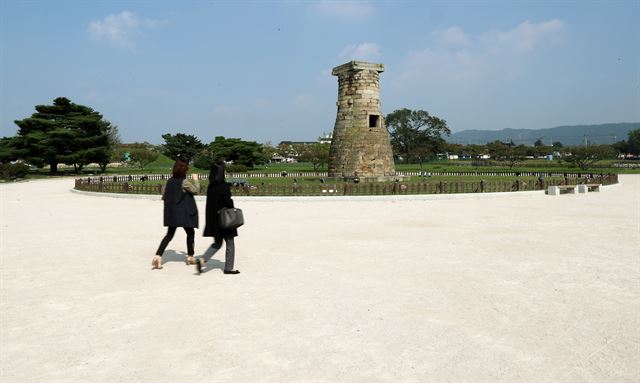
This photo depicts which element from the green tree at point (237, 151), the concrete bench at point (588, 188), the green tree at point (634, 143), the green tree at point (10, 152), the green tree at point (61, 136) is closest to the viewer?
the concrete bench at point (588, 188)

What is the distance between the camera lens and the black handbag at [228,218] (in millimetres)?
6926

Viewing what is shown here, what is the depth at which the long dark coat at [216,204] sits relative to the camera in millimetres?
7078

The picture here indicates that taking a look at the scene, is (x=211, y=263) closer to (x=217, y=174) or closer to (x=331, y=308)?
(x=217, y=174)

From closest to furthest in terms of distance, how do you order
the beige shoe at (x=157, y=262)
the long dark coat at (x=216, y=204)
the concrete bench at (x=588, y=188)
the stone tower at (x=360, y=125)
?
the long dark coat at (x=216, y=204), the beige shoe at (x=157, y=262), the concrete bench at (x=588, y=188), the stone tower at (x=360, y=125)

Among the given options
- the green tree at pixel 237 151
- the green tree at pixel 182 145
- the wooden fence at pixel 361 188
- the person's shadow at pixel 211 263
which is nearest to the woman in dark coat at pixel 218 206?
the person's shadow at pixel 211 263

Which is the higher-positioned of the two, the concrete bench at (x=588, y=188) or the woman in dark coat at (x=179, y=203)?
the woman in dark coat at (x=179, y=203)

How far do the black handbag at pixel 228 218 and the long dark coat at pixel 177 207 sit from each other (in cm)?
78

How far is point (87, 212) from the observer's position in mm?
16578

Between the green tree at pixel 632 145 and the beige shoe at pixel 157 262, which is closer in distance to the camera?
the beige shoe at pixel 157 262

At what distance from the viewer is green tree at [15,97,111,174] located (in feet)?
157

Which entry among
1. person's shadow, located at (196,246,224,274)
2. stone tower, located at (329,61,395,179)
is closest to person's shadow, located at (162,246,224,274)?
person's shadow, located at (196,246,224,274)

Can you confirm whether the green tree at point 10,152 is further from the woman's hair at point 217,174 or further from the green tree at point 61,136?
the woman's hair at point 217,174

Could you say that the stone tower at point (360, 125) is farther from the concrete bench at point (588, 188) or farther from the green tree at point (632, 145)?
the green tree at point (632, 145)

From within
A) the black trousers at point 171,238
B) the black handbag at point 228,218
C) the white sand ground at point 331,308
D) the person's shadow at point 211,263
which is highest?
the black handbag at point 228,218
